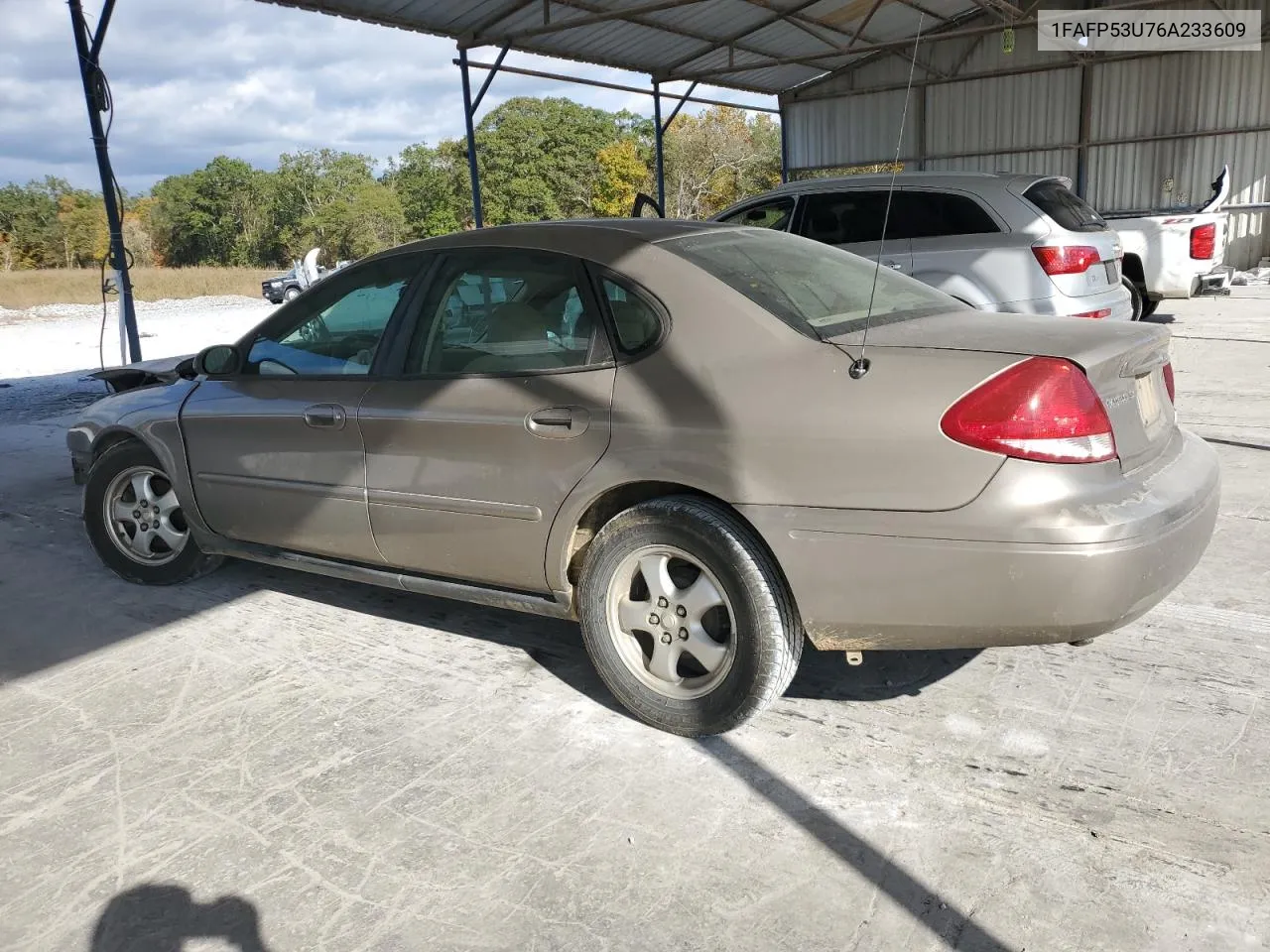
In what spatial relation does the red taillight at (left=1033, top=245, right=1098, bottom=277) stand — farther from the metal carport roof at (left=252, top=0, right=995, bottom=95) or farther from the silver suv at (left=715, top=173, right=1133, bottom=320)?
the metal carport roof at (left=252, top=0, right=995, bottom=95)

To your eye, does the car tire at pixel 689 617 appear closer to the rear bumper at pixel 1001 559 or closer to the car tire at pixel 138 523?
the rear bumper at pixel 1001 559

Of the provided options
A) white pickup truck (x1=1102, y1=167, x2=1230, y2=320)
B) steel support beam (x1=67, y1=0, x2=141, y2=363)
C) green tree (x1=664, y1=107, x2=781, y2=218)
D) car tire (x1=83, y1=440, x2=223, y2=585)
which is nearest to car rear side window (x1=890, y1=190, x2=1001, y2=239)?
white pickup truck (x1=1102, y1=167, x2=1230, y2=320)

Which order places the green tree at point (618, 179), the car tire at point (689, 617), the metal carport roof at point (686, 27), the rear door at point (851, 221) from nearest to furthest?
1. the car tire at point (689, 617)
2. the rear door at point (851, 221)
3. the metal carport roof at point (686, 27)
4. the green tree at point (618, 179)

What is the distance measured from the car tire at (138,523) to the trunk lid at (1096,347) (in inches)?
133

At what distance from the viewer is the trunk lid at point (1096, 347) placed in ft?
9.05

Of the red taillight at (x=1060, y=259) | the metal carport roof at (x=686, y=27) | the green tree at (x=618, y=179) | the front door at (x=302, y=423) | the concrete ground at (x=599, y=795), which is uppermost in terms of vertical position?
the green tree at (x=618, y=179)

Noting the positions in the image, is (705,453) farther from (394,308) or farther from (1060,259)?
(1060,259)

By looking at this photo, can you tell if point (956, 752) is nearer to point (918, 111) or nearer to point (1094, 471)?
point (1094, 471)

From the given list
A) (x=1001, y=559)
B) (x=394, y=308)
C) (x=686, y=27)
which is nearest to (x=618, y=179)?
(x=686, y=27)

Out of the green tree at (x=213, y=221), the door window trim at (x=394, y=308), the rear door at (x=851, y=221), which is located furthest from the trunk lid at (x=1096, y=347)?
the green tree at (x=213, y=221)

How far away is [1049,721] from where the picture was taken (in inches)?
122

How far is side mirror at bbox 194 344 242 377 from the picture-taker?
4.30 metres

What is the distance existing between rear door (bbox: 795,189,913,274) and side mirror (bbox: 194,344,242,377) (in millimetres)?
4963

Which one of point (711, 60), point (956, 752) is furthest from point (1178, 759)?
point (711, 60)
